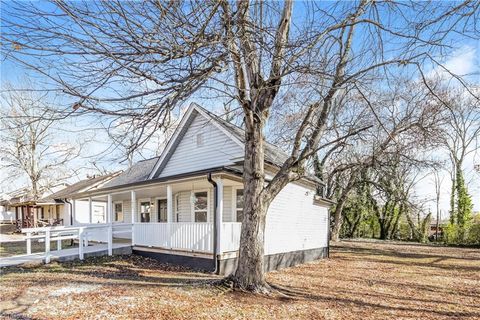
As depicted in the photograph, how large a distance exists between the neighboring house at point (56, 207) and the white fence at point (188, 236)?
30.5 feet

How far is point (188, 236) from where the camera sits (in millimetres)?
10289

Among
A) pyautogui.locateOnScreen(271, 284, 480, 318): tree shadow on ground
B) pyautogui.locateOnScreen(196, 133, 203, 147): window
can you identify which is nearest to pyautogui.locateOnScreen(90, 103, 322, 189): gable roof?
pyautogui.locateOnScreen(196, 133, 203, 147): window

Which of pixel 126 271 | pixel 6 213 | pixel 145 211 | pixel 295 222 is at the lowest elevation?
pixel 6 213

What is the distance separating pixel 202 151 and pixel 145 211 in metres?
6.00

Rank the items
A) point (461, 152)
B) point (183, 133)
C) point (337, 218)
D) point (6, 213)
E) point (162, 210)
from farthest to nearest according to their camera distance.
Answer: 1. point (6, 213)
2. point (461, 152)
3. point (337, 218)
4. point (162, 210)
5. point (183, 133)

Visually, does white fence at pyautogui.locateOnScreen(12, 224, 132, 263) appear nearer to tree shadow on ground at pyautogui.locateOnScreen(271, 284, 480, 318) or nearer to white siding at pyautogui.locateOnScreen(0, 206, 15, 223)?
tree shadow on ground at pyautogui.locateOnScreen(271, 284, 480, 318)

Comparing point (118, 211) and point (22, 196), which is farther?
point (22, 196)

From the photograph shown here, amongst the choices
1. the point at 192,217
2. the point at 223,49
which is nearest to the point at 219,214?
the point at 192,217

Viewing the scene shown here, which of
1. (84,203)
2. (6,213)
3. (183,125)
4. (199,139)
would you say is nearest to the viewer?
(199,139)

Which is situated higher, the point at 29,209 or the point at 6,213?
the point at 29,209

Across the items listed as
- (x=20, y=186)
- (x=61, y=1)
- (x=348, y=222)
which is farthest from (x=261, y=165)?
(x=20, y=186)

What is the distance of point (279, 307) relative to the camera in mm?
6156

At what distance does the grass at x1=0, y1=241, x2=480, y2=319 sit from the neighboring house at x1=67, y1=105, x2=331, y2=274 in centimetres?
82

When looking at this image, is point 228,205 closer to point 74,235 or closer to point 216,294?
point 216,294
